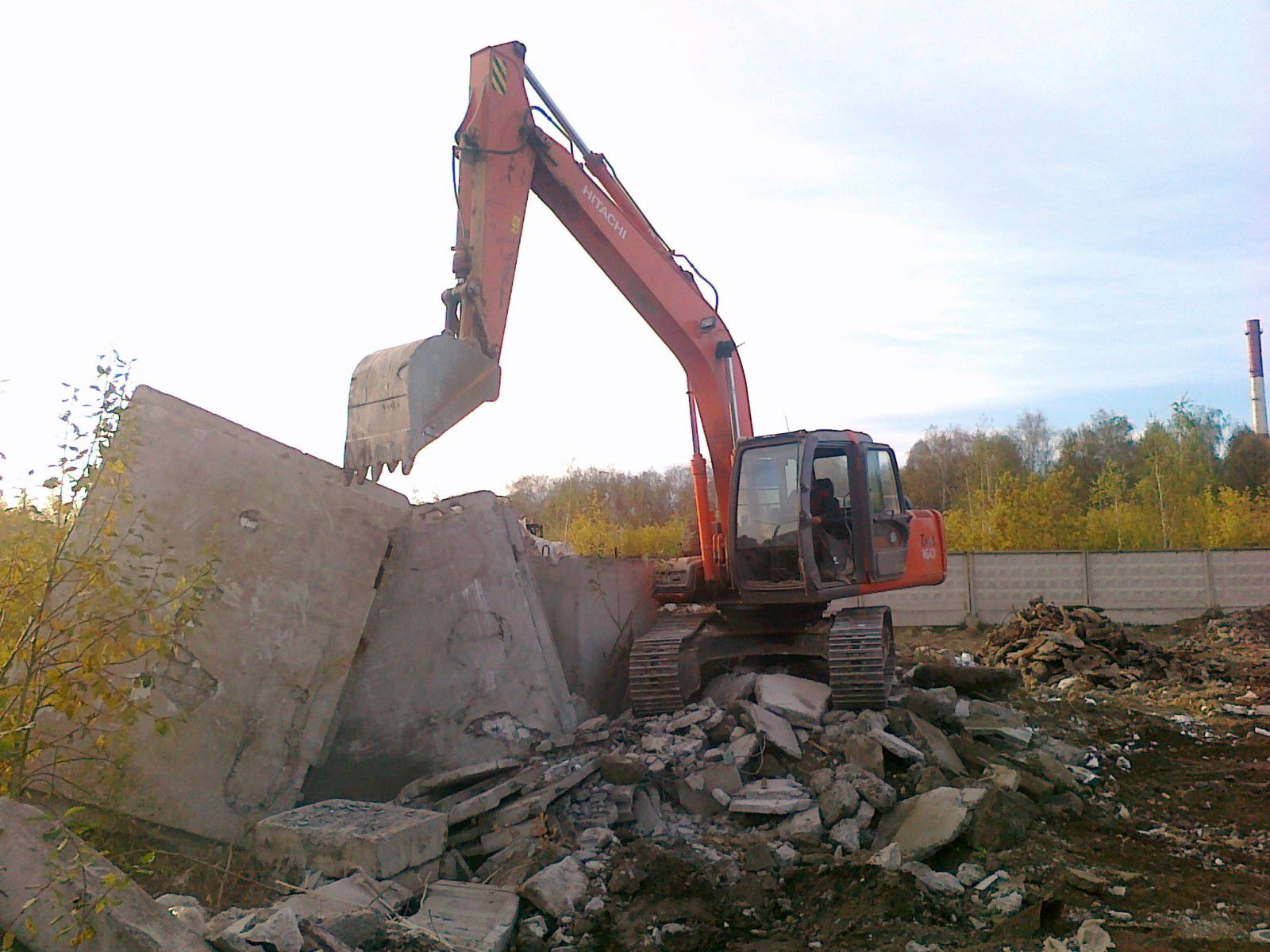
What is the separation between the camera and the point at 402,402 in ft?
18.0

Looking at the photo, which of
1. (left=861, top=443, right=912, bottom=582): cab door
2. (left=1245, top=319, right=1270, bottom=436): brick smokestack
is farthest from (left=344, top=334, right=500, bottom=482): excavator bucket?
(left=1245, top=319, right=1270, bottom=436): brick smokestack

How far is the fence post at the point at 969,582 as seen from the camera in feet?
56.3

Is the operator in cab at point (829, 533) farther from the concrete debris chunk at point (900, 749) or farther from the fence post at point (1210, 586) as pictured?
the fence post at point (1210, 586)

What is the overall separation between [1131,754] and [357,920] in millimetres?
6587

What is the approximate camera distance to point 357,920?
4.00 metres

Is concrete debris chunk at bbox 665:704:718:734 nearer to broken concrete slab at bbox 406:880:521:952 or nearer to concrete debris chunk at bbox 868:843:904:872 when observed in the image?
concrete debris chunk at bbox 868:843:904:872

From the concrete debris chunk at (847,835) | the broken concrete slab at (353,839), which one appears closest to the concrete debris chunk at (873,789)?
the concrete debris chunk at (847,835)

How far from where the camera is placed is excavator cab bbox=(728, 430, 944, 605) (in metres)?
7.52

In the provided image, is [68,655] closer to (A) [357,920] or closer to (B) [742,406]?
(A) [357,920]

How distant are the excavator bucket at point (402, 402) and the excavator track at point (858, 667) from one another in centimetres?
326

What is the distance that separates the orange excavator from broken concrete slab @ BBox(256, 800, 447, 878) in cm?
182

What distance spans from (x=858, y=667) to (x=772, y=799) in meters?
1.53

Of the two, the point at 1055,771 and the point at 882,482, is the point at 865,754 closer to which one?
the point at 1055,771

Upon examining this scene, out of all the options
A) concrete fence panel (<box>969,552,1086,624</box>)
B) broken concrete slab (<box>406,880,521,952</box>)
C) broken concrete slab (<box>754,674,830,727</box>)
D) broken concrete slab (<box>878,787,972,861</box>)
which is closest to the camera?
broken concrete slab (<box>406,880,521,952</box>)
